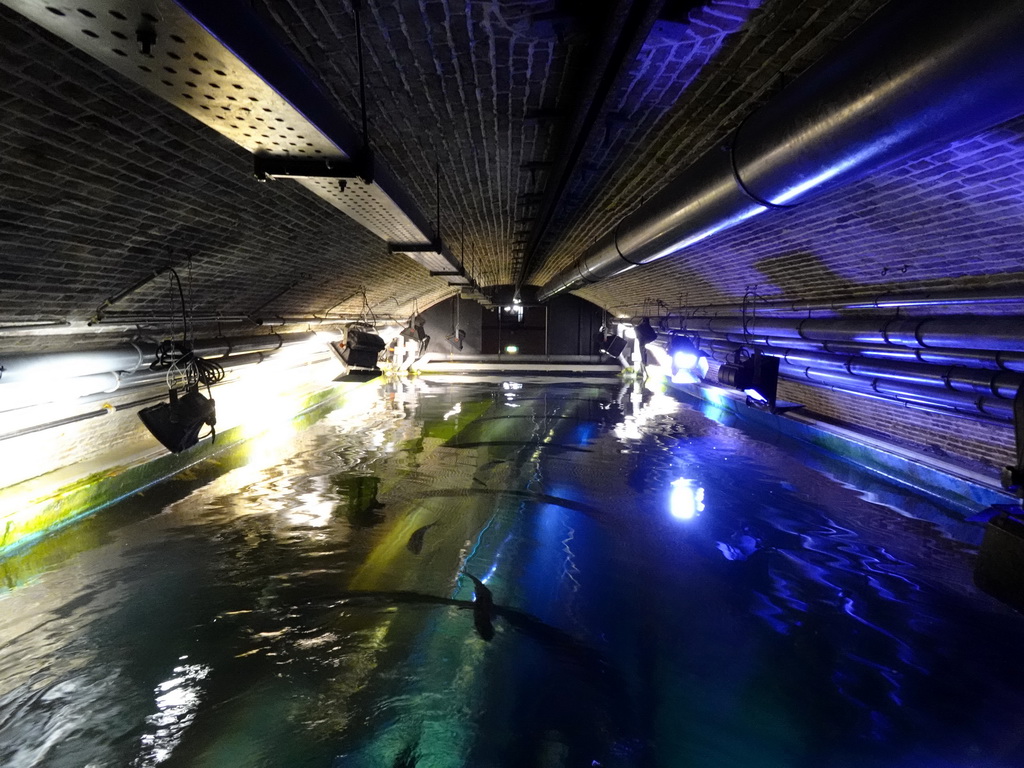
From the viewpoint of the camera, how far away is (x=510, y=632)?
2.75 meters

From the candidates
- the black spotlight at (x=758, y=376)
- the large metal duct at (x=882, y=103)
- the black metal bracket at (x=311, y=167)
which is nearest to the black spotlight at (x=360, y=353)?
the black spotlight at (x=758, y=376)

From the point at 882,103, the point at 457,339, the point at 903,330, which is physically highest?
the point at 882,103

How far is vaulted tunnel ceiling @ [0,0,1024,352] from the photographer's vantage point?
1.94 metres

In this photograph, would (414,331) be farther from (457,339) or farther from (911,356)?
(911,356)

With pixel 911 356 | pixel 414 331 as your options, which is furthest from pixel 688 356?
pixel 414 331

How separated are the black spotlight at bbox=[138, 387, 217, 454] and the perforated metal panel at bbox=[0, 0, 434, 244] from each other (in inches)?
114

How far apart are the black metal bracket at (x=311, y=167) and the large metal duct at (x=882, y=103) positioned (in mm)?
1570

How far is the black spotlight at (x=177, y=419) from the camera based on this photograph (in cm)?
393

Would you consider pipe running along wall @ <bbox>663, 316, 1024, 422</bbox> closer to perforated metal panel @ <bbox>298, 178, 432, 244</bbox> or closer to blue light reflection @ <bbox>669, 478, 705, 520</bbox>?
blue light reflection @ <bbox>669, 478, 705, 520</bbox>

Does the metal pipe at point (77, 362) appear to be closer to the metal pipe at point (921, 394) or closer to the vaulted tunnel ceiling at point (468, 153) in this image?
the vaulted tunnel ceiling at point (468, 153)

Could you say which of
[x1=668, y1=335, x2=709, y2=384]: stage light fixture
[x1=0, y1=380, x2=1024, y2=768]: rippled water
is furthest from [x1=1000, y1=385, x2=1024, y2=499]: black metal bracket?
[x1=668, y1=335, x2=709, y2=384]: stage light fixture

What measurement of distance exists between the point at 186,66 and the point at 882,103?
74.2 inches

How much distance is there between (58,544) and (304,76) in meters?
4.10

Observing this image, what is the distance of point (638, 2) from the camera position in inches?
67.1
